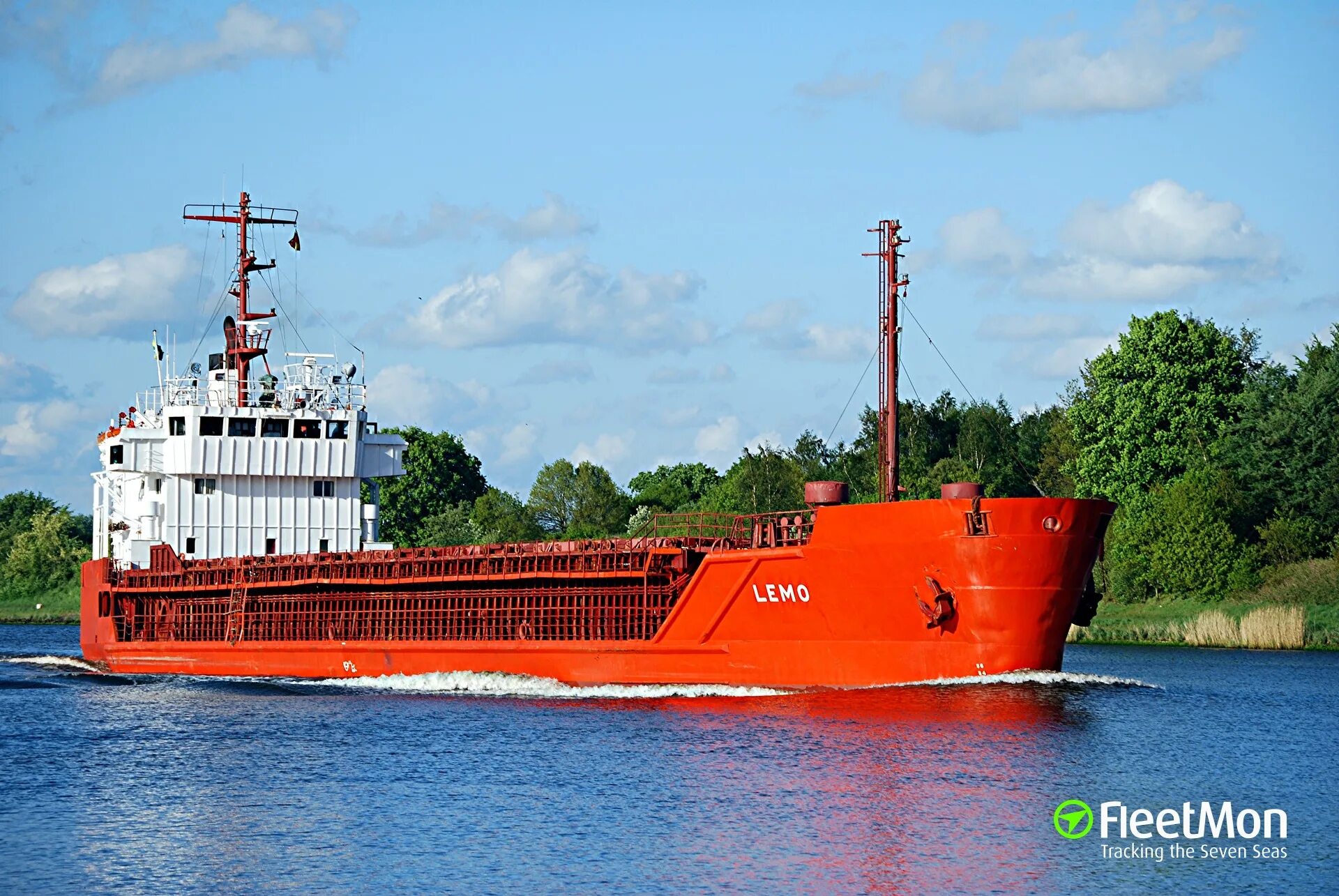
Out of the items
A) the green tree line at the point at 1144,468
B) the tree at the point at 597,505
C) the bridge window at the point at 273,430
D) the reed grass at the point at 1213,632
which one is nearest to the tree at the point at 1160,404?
the green tree line at the point at 1144,468

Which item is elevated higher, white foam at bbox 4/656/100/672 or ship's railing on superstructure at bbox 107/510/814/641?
ship's railing on superstructure at bbox 107/510/814/641

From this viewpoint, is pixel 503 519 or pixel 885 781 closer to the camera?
pixel 885 781

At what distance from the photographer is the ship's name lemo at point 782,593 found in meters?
30.7

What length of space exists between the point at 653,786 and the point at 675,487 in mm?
69311

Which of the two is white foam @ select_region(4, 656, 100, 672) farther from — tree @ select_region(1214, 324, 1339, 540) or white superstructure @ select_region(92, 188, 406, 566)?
tree @ select_region(1214, 324, 1339, 540)

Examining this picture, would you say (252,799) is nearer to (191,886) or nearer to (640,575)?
(191,886)

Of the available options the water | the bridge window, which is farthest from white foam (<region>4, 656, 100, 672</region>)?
the water

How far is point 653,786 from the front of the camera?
2431 cm

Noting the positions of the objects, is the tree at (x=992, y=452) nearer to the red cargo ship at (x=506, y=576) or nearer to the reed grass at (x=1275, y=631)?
the reed grass at (x=1275, y=631)

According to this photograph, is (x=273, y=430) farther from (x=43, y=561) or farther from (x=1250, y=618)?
(x=43, y=561)

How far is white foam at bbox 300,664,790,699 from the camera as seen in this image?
32.3 m

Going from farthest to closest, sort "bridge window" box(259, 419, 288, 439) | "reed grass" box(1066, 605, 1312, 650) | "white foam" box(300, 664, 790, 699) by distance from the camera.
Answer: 1. "reed grass" box(1066, 605, 1312, 650)
2. "bridge window" box(259, 419, 288, 439)
3. "white foam" box(300, 664, 790, 699)

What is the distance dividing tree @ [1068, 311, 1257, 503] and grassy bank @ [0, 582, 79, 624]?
177 feet

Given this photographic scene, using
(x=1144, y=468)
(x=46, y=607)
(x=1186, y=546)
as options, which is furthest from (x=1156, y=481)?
(x=46, y=607)
